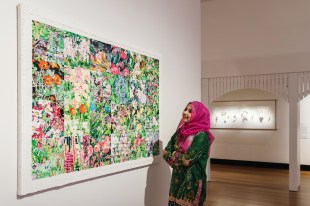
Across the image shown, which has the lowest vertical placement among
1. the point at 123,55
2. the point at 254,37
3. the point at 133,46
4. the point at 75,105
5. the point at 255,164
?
the point at 255,164

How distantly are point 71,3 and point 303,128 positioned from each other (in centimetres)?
790

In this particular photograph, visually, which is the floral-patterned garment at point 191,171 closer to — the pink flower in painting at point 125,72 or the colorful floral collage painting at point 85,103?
the colorful floral collage painting at point 85,103

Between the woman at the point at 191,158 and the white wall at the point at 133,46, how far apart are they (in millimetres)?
392

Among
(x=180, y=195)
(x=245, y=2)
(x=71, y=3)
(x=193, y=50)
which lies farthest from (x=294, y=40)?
(x=71, y=3)

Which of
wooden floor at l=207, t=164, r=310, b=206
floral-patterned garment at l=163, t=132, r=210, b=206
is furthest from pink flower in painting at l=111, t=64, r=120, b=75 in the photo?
wooden floor at l=207, t=164, r=310, b=206

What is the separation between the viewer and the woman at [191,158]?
283 cm

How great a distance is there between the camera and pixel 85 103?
7.84 ft

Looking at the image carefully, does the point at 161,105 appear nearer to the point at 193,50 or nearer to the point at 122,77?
the point at 122,77

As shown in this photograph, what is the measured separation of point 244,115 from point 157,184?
6507mm

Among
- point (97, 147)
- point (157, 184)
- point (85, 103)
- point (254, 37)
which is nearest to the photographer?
point (85, 103)

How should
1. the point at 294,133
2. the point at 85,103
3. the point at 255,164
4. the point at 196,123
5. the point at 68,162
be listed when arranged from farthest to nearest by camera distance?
the point at 255,164
the point at 294,133
the point at 196,123
the point at 85,103
the point at 68,162

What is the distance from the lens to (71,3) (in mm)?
2324

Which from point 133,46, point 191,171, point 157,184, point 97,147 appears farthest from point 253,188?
point 97,147

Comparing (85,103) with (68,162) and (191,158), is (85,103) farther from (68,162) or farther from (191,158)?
(191,158)
